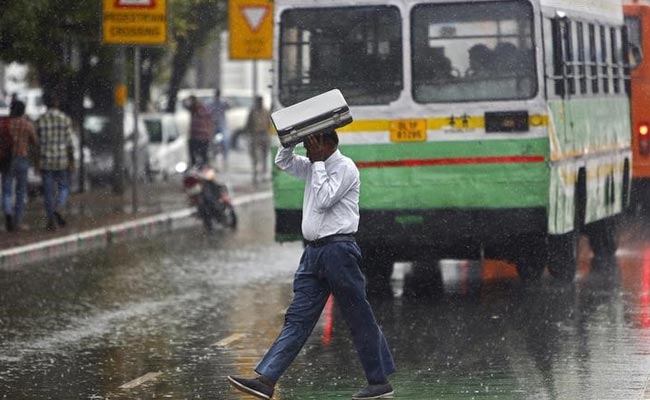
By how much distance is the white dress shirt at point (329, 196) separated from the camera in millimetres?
9695

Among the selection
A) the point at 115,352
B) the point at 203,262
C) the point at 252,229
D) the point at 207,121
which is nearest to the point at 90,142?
the point at 207,121

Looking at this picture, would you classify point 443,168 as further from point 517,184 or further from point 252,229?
point 252,229

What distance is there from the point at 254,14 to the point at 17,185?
7.59 m

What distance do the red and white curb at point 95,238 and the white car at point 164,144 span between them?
11.1 meters

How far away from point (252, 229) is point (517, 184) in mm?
9674

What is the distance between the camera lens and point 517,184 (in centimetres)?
1556

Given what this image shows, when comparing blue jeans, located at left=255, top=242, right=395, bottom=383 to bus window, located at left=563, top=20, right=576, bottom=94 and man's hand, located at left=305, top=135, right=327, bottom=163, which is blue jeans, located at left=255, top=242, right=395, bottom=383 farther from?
bus window, located at left=563, top=20, right=576, bottom=94

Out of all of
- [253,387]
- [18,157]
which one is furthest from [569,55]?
[18,157]

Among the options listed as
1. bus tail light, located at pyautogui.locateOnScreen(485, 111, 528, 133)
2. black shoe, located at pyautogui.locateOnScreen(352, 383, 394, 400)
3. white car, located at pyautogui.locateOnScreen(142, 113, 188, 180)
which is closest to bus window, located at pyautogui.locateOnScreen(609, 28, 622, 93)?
bus tail light, located at pyautogui.locateOnScreen(485, 111, 528, 133)

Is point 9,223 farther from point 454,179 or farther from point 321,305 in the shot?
point 321,305

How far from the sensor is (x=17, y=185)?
2283cm

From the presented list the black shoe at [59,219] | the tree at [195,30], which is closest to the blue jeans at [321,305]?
the black shoe at [59,219]

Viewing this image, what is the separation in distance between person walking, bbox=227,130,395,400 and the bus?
569 centimetres

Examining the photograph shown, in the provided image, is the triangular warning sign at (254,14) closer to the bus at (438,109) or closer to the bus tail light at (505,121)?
the bus at (438,109)
